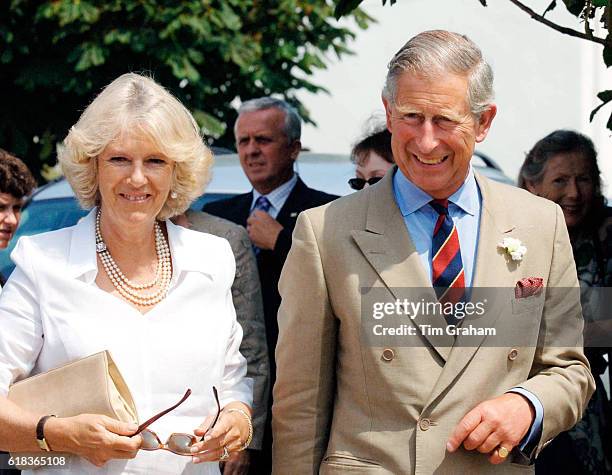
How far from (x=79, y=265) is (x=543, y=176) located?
2.10 m

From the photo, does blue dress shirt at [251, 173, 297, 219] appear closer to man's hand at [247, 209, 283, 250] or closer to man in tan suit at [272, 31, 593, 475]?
man's hand at [247, 209, 283, 250]

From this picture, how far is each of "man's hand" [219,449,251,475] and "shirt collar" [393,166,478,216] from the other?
0.96 metres

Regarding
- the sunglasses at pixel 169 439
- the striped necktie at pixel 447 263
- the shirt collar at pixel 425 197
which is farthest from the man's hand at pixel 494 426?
the sunglasses at pixel 169 439

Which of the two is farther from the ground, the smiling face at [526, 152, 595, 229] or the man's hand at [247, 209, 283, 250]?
the smiling face at [526, 152, 595, 229]

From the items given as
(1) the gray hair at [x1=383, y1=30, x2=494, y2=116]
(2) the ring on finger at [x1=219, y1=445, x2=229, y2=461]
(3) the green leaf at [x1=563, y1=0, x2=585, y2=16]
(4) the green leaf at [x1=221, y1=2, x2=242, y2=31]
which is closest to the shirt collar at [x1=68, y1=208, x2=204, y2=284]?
(2) the ring on finger at [x1=219, y1=445, x2=229, y2=461]

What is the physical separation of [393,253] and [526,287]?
1.16 feet

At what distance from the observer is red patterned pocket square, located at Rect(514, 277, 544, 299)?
10.1 ft

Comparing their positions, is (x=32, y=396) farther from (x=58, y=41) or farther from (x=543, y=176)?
(x=58, y=41)

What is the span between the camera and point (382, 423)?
3.02 meters

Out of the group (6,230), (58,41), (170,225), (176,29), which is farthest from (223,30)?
(170,225)

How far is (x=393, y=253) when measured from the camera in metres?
3.10

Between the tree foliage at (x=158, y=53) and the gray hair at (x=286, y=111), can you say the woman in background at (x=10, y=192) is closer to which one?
the gray hair at (x=286, y=111)

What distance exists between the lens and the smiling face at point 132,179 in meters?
3.21

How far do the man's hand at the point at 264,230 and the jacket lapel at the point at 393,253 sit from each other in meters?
1.54
